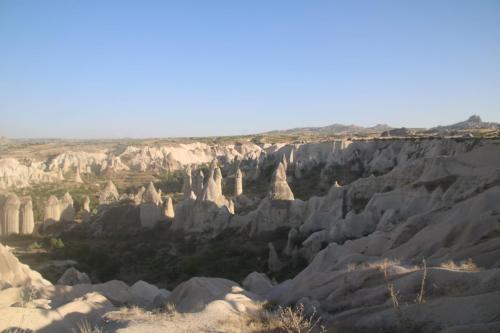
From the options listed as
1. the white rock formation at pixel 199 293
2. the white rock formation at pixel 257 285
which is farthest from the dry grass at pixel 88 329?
the white rock formation at pixel 257 285

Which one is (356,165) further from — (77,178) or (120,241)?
(77,178)

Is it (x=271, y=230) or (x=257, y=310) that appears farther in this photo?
(x=271, y=230)

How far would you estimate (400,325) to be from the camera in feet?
17.0

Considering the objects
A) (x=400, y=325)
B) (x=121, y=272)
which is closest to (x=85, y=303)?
(x=400, y=325)

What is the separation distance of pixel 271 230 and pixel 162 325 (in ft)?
53.6

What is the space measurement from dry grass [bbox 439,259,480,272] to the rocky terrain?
2 cm

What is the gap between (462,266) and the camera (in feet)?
23.6

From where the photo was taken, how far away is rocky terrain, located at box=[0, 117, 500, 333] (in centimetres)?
639

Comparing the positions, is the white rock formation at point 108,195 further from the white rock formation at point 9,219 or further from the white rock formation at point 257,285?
the white rock formation at point 257,285

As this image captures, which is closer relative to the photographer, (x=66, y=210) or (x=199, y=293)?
(x=199, y=293)

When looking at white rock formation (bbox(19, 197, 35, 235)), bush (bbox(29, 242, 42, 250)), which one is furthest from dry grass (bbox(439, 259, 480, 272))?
white rock formation (bbox(19, 197, 35, 235))

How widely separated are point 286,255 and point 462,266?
12.1m

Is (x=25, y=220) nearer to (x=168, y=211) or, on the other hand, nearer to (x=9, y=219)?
(x=9, y=219)

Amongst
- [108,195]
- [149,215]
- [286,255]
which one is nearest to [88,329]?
[286,255]
